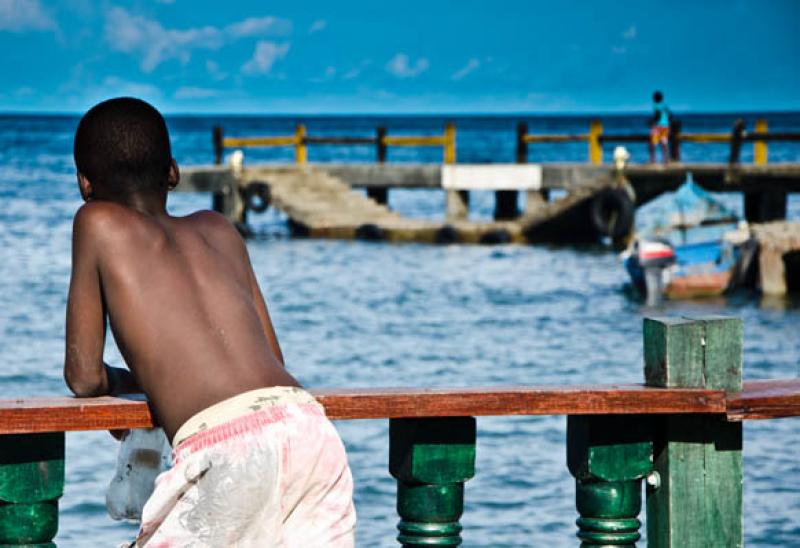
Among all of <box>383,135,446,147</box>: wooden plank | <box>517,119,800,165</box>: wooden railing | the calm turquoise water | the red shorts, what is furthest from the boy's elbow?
<box>383,135,446,147</box>: wooden plank

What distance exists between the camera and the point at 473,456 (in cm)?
313

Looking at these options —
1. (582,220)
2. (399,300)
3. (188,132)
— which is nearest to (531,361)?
(399,300)

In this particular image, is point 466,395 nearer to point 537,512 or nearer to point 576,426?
point 576,426

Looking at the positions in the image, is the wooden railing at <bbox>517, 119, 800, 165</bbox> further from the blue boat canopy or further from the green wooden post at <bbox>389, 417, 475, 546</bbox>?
the green wooden post at <bbox>389, 417, 475, 546</bbox>

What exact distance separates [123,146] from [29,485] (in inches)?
28.1

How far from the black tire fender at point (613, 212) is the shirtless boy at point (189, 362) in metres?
23.7

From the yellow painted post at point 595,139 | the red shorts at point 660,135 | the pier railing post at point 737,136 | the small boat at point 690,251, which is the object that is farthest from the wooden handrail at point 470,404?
the red shorts at point 660,135

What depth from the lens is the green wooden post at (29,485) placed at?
2.90 meters

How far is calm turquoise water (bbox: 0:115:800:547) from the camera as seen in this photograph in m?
8.48

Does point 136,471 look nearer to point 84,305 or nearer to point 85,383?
point 85,383

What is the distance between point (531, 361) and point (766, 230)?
7203mm

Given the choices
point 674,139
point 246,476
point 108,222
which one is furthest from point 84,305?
point 674,139

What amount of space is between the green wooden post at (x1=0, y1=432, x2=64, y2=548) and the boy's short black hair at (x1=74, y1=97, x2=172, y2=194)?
0.54 meters

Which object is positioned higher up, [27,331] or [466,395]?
[466,395]
